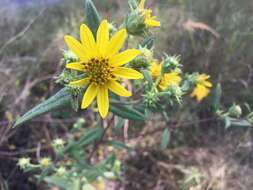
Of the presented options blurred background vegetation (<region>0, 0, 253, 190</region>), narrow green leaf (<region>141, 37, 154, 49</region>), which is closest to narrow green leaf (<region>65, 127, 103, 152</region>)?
blurred background vegetation (<region>0, 0, 253, 190</region>)

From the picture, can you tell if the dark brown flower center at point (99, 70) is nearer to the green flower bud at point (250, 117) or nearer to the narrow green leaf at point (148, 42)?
the narrow green leaf at point (148, 42)

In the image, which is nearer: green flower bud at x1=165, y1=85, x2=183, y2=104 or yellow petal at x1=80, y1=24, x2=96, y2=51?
yellow petal at x1=80, y1=24, x2=96, y2=51

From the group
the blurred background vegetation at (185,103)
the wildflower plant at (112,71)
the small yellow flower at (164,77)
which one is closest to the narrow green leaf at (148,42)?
the wildflower plant at (112,71)

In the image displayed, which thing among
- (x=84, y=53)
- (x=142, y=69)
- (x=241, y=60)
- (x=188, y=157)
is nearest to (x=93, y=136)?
(x=142, y=69)

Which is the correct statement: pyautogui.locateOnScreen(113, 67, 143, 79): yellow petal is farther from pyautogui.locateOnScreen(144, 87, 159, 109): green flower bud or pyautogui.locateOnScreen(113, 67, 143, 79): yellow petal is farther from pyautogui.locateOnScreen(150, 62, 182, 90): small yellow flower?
pyautogui.locateOnScreen(150, 62, 182, 90): small yellow flower

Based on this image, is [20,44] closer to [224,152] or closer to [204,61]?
[204,61]

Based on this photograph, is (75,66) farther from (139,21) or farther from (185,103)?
(185,103)
